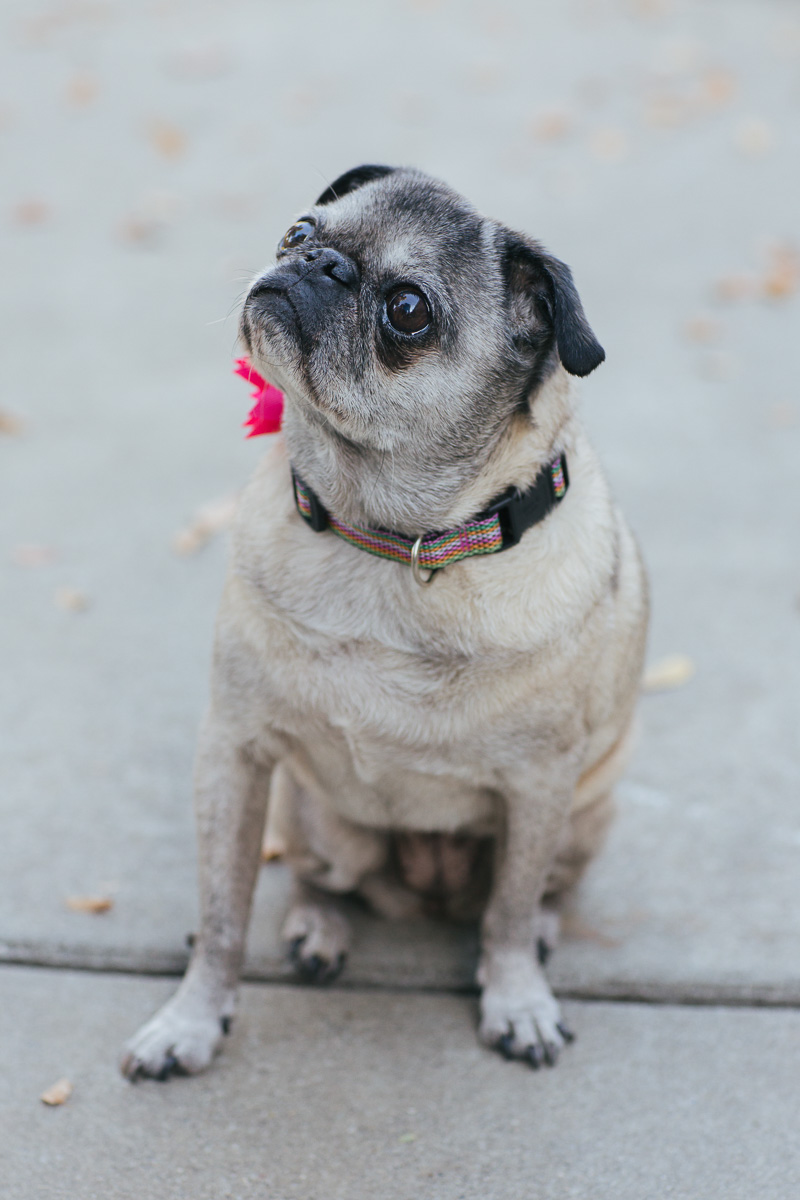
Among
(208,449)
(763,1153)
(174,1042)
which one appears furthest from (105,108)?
(763,1153)

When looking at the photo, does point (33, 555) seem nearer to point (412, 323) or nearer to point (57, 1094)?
point (57, 1094)

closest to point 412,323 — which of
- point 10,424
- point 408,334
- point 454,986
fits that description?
point 408,334

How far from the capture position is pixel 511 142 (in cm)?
761

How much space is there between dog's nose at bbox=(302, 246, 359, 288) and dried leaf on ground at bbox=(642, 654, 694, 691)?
2046 mm

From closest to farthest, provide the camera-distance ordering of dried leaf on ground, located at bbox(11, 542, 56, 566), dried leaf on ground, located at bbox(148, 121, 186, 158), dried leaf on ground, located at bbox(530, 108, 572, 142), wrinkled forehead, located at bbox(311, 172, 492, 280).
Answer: wrinkled forehead, located at bbox(311, 172, 492, 280), dried leaf on ground, located at bbox(11, 542, 56, 566), dried leaf on ground, located at bbox(148, 121, 186, 158), dried leaf on ground, located at bbox(530, 108, 572, 142)

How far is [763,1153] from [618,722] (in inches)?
39.2

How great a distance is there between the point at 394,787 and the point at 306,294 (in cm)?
109

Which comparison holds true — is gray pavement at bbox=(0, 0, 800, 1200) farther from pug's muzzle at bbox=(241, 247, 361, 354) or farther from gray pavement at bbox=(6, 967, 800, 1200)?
pug's muzzle at bbox=(241, 247, 361, 354)

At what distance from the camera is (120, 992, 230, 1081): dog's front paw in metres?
2.55

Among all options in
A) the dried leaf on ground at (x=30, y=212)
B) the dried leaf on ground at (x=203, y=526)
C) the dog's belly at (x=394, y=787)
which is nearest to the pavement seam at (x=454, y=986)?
the dog's belly at (x=394, y=787)

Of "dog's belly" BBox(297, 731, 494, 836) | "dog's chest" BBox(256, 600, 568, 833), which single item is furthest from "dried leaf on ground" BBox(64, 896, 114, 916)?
"dog's chest" BBox(256, 600, 568, 833)

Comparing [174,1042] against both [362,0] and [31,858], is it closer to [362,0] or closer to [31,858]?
[31,858]

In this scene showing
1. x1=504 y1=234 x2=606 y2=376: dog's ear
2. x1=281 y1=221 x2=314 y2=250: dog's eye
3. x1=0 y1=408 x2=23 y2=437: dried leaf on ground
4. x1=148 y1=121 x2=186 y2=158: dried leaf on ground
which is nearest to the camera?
x1=504 y1=234 x2=606 y2=376: dog's ear

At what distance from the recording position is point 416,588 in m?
2.44
